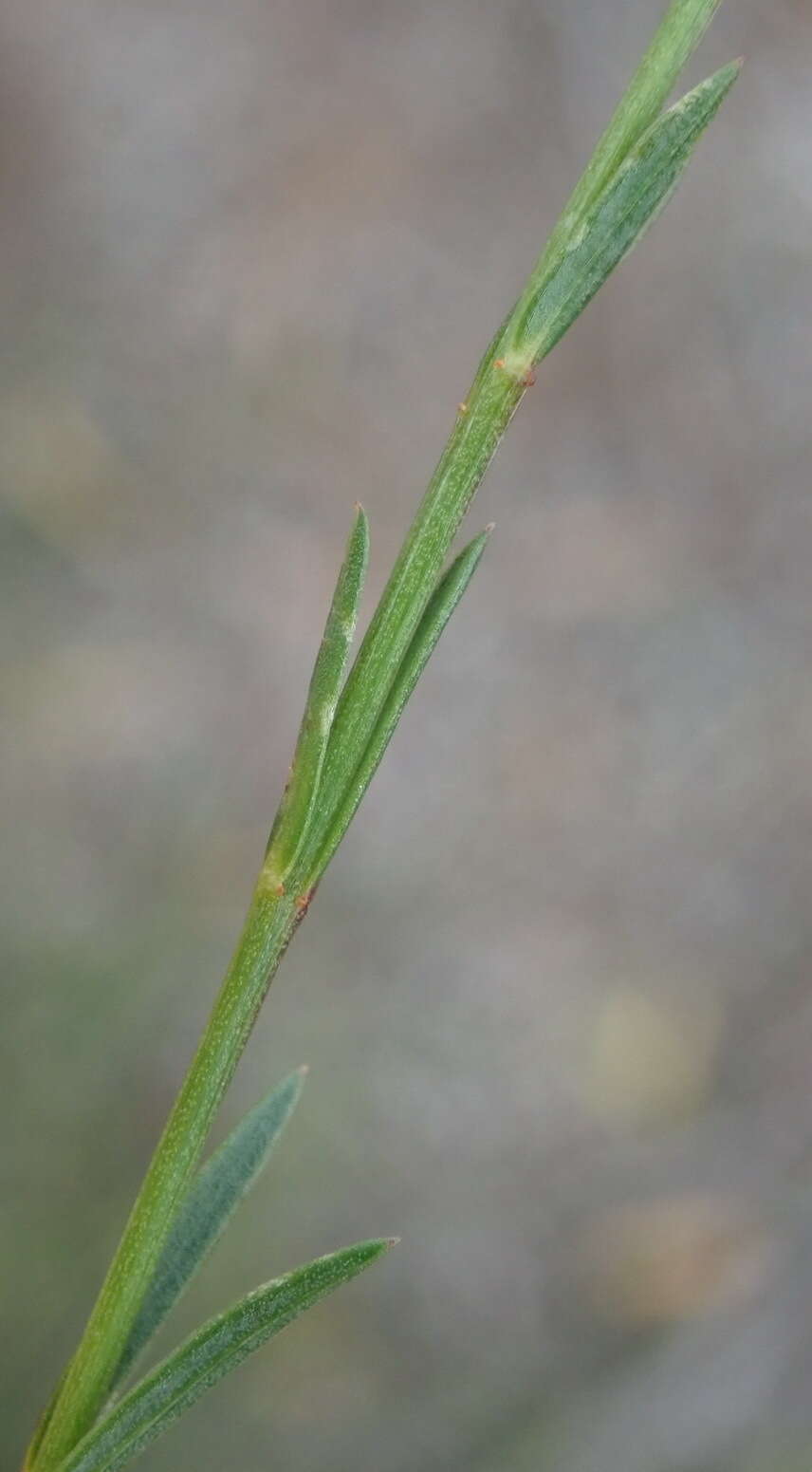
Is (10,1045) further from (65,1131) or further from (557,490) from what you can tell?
(557,490)

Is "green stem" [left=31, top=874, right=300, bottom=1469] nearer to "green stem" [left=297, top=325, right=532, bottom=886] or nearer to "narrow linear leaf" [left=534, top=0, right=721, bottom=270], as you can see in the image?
"green stem" [left=297, top=325, right=532, bottom=886]

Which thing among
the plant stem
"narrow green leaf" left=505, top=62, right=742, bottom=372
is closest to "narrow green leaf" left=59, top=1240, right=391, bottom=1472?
the plant stem

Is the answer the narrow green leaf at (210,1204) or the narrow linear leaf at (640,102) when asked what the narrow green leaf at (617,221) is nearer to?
the narrow linear leaf at (640,102)

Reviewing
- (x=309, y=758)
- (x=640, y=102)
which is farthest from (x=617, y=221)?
(x=309, y=758)

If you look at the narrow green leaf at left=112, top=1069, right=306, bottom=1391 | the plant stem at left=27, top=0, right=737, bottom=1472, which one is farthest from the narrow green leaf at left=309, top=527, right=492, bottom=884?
the narrow green leaf at left=112, top=1069, right=306, bottom=1391

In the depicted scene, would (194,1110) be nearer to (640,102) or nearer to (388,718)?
(388,718)

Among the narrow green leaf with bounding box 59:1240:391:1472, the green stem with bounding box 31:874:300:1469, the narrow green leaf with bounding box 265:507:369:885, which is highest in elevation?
the narrow green leaf with bounding box 265:507:369:885

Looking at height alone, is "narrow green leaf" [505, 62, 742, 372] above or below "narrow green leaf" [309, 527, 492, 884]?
above
